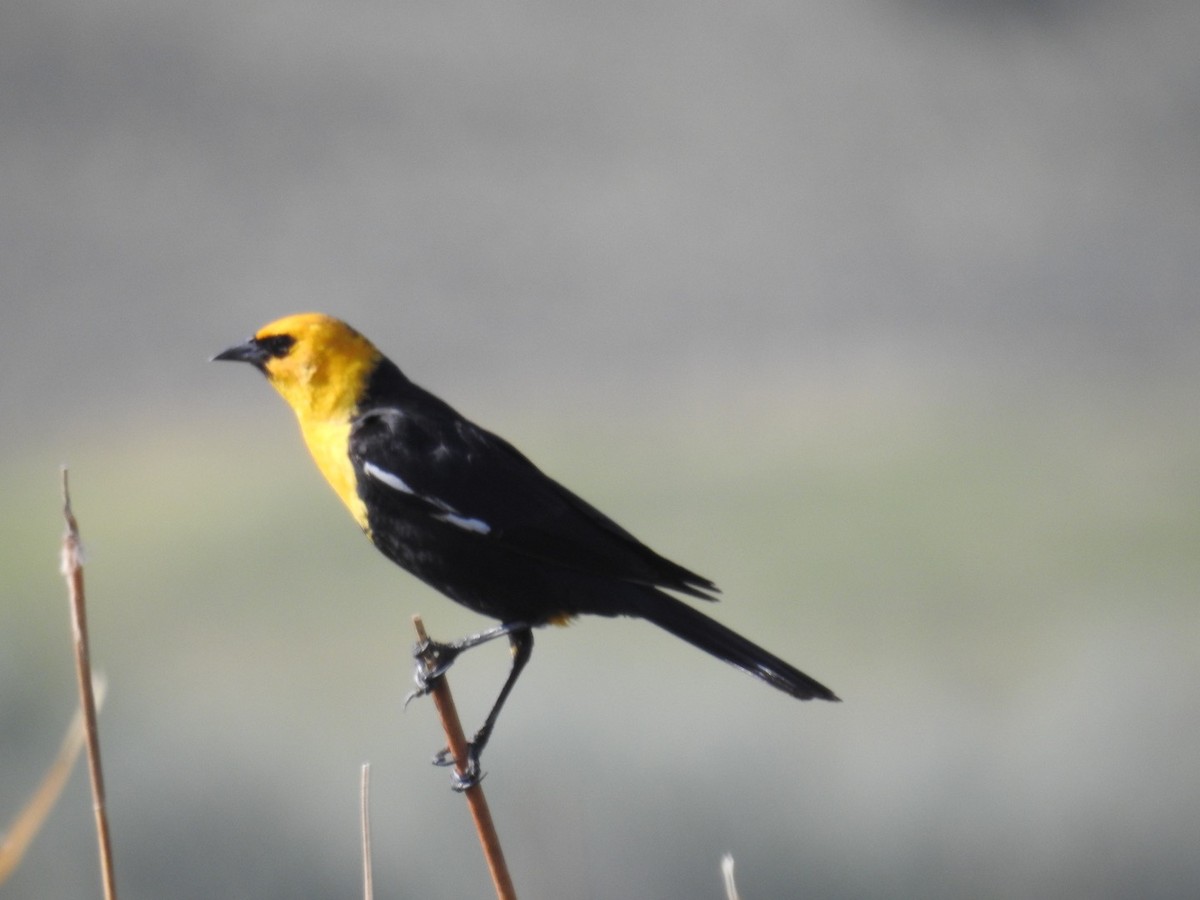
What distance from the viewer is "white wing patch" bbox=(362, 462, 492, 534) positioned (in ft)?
10.5

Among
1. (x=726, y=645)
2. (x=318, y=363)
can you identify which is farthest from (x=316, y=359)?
(x=726, y=645)

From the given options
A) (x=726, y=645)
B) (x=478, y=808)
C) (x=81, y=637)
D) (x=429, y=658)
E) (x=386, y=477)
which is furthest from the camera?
(x=386, y=477)

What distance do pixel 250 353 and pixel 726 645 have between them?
1112 millimetres

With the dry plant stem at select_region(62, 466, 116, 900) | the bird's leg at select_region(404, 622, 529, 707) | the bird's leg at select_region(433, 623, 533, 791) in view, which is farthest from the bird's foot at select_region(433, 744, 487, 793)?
the dry plant stem at select_region(62, 466, 116, 900)

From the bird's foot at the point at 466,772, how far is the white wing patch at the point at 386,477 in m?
0.48

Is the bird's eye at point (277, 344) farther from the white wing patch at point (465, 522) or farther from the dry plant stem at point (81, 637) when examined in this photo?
the dry plant stem at point (81, 637)

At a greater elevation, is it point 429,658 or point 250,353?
point 250,353

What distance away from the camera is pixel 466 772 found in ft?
7.45

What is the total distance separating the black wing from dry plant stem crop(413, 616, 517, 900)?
71 centimetres

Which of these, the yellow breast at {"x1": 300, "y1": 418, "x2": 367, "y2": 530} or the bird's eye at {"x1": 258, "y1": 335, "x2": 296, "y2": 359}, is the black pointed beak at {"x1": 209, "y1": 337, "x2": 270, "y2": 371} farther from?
the yellow breast at {"x1": 300, "y1": 418, "x2": 367, "y2": 530}

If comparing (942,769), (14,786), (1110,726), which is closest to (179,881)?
(14,786)

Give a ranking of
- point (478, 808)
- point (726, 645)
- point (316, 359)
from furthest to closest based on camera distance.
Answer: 1. point (316, 359)
2. point (726, 645)
3. point (478, 808)

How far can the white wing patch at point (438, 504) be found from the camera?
319 centimetres

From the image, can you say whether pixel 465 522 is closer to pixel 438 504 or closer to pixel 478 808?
pixel 438 504
